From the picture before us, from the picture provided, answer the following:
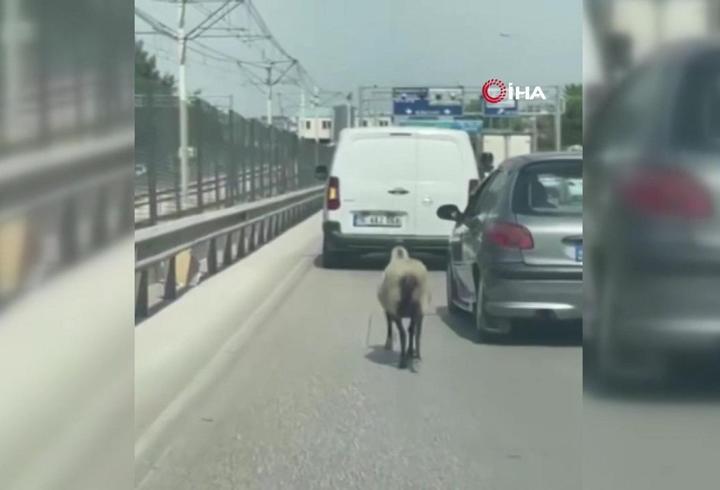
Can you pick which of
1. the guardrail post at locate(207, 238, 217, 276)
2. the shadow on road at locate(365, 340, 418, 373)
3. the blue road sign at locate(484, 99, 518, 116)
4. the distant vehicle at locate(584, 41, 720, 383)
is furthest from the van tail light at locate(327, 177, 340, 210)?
the distant vehicle at locate(584, 41, 720, 383)

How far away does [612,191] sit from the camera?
327 centimetres

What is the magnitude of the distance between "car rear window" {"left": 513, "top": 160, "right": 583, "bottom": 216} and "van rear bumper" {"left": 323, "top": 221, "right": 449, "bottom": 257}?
27 centimetres

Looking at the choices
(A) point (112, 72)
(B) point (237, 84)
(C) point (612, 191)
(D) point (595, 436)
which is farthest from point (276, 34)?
(D) point (595, 436)

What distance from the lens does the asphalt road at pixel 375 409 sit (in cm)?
372

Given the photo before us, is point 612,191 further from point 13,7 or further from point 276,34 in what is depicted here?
point 13,7

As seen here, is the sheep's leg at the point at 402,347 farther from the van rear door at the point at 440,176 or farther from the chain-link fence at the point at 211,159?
the chain-link fence at the point at 211,159

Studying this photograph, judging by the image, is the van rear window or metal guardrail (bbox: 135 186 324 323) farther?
metal guardrail (bbox: 135 186 324 323)

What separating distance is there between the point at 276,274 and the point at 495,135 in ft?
5.49

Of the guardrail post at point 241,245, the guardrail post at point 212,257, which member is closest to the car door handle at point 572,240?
the guardrail post at point 212,257

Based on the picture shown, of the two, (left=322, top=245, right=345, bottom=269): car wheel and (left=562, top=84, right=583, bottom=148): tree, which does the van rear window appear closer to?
(left=322, top=245, right=345, bottom=269): car wheel

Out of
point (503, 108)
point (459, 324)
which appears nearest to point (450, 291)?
point (459, 324)

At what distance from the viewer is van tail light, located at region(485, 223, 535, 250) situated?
384 centimetres

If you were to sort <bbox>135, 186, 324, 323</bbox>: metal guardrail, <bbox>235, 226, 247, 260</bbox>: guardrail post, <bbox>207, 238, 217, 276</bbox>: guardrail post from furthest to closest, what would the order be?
1. <bbox>235, 226, 247, 260</bbox>: guardrail post
2. <bbox>207, 238, 217, 276</bbox>: guardrail post
3. <bbox>135, 186, 324, 323</bbox>: metal guardrail

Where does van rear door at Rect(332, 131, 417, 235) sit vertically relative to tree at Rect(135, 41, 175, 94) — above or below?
Answer: below
